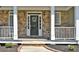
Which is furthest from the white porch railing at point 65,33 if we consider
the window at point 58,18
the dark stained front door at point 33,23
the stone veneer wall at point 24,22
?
the dark stained front door at point 33,23

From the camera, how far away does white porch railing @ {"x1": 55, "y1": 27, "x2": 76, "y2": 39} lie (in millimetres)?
18375

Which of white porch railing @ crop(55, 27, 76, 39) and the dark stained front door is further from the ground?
the dark stained front door

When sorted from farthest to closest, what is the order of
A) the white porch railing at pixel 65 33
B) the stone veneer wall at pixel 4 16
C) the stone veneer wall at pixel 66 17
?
1. the stone veneer wall at pixel 4 16
2. the stone veneer wall at pixel 66 17
3. the white porch railing at pixel 65 33

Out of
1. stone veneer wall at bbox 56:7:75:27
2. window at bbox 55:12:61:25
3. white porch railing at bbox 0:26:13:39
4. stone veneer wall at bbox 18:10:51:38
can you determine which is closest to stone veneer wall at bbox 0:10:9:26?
stone veneer wall at bbox 18:10:51:38

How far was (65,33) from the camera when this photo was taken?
18625 mm

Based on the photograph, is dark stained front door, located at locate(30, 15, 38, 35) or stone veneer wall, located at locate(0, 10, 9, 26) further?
dark stained front door, located at locate(30, 15, 38, 35)

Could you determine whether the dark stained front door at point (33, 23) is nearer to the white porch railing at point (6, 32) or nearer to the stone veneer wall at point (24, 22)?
the stone veneer wall at point (24, 22)

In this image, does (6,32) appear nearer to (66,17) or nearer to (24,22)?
(24,22)

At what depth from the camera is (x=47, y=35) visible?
2202 cm

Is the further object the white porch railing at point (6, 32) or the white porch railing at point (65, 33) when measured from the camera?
the white porch railing at point (6, 32)

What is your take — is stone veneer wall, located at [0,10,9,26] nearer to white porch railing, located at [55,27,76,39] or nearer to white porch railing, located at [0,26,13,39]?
white porch railing, located at [0,26,13,39]

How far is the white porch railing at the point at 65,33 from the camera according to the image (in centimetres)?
1838
